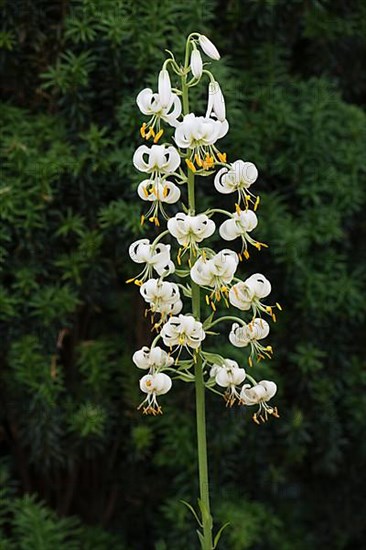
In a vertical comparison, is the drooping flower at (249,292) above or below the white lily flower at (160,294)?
above

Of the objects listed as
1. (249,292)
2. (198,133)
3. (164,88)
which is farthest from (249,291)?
(164,88)

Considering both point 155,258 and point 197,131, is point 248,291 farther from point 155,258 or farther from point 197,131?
point 197,131

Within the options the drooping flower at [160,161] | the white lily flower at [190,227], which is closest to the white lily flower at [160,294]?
the white lily flower at [190,227]

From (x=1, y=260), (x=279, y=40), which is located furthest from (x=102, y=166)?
(x=279, y=40)

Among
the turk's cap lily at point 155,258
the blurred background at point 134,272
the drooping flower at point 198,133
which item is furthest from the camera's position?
the blurred background at point 134,272

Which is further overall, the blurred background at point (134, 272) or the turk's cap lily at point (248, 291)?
the blurred background at point (134, 272)

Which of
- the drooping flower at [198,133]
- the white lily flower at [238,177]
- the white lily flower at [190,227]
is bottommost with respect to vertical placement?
the white lily flower at [190,227]

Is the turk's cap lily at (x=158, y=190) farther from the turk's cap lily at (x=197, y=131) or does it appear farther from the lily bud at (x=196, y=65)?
the lily bud at (x=196, y=65)

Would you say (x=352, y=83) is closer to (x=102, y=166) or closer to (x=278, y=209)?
(x=278, y=209)
